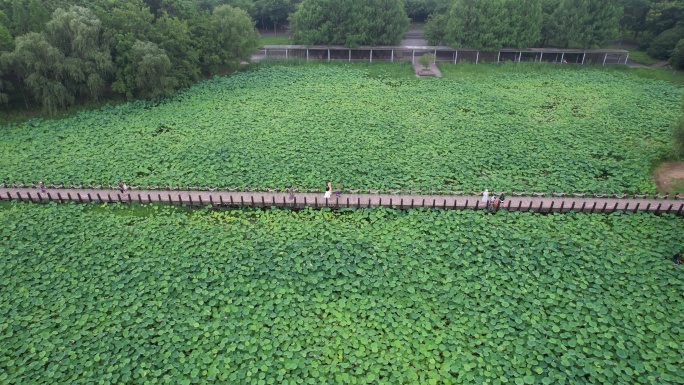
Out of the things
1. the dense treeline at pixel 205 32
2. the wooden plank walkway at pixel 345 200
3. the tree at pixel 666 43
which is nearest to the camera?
the wooden plank walkway at pixel 345 200

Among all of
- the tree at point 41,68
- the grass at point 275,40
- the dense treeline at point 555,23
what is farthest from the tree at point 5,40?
the dense treeline at point 555,23

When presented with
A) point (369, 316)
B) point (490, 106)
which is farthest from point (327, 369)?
point (490, 106)

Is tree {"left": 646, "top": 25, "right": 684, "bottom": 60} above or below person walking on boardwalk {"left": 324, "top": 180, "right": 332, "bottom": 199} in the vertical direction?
above

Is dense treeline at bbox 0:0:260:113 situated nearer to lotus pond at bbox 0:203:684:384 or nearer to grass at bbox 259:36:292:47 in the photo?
grass at bbox 259:36:292:47

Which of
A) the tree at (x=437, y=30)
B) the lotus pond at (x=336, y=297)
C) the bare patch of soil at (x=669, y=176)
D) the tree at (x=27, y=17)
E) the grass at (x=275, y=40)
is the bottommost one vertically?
the lotus pond at (x=336, y=297)

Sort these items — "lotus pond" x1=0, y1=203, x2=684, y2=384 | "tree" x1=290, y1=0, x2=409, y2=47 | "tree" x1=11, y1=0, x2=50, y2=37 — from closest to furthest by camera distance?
"lotus pond" x1=0, y1=203, x2=684, y2=384 < "tree" x1=11, y1=0, x2=50, y2=37 < "tree" x1=290, y1=0, x2=409, y2=47

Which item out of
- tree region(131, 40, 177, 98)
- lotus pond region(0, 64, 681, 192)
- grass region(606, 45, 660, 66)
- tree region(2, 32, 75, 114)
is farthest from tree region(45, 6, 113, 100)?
grass region(606, 45, 660, 66)

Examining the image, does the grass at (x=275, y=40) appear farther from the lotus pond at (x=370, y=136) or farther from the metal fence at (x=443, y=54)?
the lotus pond at (x=370, y=136)
